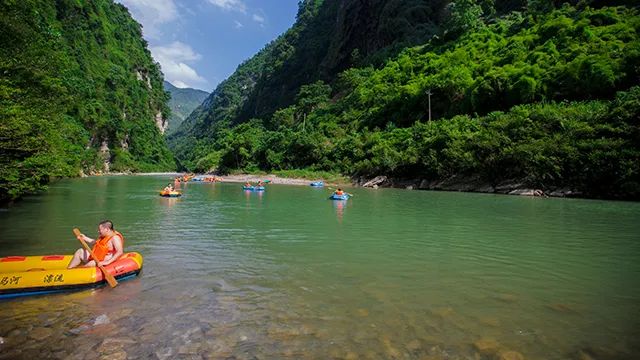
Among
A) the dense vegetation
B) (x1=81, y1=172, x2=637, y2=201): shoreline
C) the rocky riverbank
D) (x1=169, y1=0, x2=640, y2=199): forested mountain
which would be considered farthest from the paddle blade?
the rocky riverbank

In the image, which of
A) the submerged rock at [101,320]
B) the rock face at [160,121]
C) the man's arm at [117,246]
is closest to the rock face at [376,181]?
the man's arm at [117,246]

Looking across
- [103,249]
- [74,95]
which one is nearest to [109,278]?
[103,249]

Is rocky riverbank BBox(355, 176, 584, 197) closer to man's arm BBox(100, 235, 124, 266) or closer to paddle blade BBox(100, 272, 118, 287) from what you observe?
man's arm BBox(100, 235, 124, 266)

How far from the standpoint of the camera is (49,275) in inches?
319

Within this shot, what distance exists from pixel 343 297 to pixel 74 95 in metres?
56.0

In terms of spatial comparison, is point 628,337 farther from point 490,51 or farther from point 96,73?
point 96,73

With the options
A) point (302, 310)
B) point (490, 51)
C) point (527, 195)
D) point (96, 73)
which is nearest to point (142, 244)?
point (302, 310)

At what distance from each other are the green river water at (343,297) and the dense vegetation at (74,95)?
326 cm

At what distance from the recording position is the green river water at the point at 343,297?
6133mm

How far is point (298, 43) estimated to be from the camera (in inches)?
5876

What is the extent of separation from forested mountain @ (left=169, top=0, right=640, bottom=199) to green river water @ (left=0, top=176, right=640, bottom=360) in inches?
805

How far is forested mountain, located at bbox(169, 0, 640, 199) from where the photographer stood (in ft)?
117

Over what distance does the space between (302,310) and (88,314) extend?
374cm

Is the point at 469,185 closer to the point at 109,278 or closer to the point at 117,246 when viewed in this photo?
the point at 117,246
